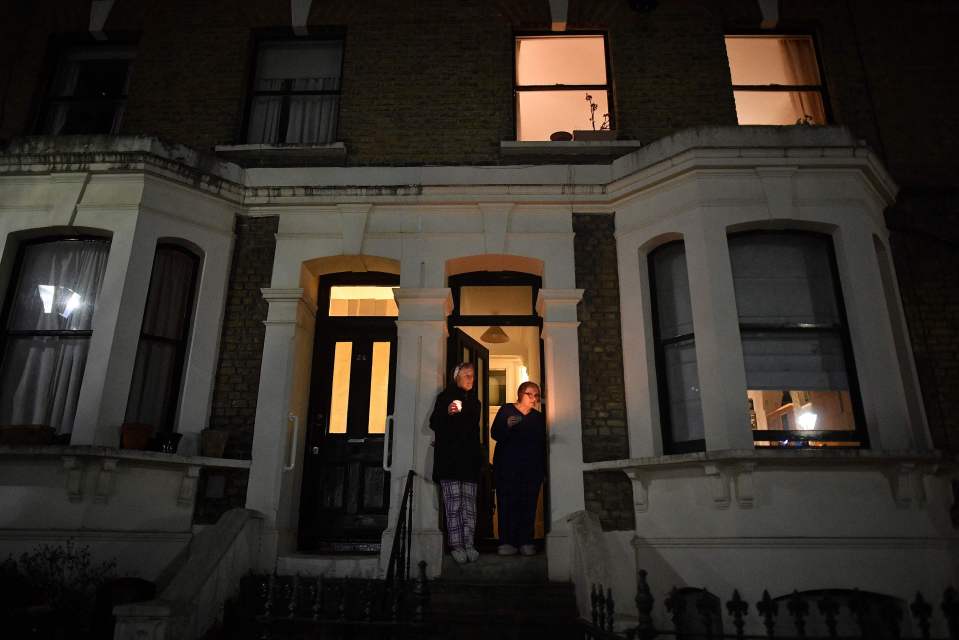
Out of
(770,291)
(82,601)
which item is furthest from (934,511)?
(82,601)

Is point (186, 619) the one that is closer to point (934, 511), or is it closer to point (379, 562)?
point (379, 562)

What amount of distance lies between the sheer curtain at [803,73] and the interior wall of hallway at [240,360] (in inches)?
259

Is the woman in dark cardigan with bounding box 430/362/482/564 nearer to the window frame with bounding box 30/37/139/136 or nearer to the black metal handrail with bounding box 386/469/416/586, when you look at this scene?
the black metal handrail with bounding box 386/469/416/586

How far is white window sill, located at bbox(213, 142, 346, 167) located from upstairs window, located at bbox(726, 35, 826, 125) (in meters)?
4.95

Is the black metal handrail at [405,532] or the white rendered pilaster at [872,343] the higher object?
the white rendered pilaster at [872,343]

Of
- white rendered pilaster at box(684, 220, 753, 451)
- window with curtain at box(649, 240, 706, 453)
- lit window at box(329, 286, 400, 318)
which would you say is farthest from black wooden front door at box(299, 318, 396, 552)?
white rendered pilaster at box(684, 220, 753, 451)

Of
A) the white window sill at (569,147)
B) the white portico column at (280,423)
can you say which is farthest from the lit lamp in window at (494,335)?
the white portico column at (280,423)

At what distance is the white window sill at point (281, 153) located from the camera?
7.83 metres

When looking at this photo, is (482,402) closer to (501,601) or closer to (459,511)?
(459,511)

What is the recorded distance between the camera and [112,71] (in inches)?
347

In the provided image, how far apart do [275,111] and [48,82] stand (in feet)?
10.1

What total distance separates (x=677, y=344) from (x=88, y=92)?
8.03m

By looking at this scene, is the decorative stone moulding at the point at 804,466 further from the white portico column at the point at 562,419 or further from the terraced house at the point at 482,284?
the white portico column at the point at 562,419

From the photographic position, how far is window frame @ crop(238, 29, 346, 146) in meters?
8.35
